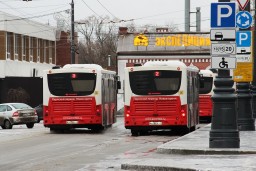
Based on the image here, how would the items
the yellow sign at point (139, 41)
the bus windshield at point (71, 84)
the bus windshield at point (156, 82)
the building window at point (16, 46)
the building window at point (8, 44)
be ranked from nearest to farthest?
the bus windshield at point (156, 82), the bus windshield at point (71, 84), the building window at point (8, 44), the yellow sign at point (139, 41), the building window at point (16, 46)

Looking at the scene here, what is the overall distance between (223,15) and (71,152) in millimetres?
5826

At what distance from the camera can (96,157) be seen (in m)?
19.4

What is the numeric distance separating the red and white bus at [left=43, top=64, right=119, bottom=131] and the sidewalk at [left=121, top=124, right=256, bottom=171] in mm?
10228

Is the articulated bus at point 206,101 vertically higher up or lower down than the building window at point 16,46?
lower down

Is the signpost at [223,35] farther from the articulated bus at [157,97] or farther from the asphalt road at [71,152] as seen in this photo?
the articulated bus at [157,97]

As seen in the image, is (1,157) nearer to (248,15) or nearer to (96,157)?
(96,157)

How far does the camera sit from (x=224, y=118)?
1862 centimetres

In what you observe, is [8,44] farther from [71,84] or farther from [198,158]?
[198,158]

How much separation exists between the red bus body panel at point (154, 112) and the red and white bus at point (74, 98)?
2354mm

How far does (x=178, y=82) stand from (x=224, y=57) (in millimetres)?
10913

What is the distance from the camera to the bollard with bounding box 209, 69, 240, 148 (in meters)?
18.6

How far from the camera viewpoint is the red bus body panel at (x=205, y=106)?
Answer: 44.9 m

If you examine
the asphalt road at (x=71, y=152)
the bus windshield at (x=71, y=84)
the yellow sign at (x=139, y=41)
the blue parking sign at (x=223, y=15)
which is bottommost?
the asphalt road at (x=71, y=152)

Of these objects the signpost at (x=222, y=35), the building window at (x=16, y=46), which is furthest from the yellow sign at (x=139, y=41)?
the signpost at (x=222, y=35)
